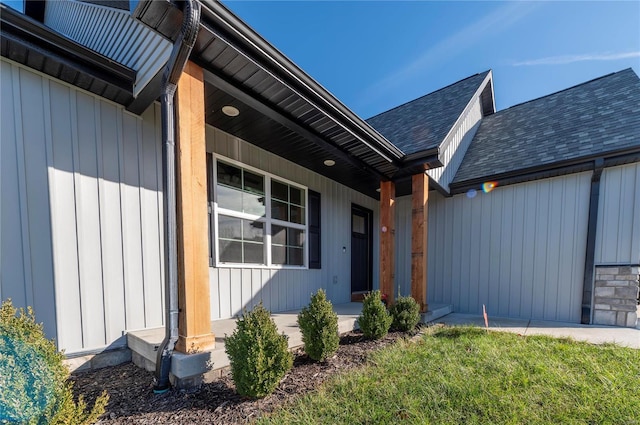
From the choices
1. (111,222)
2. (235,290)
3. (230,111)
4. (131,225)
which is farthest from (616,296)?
(111,222)

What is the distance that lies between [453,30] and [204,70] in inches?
250

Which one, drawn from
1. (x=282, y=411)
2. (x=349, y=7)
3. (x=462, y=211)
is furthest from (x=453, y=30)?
(x=282, y=411)

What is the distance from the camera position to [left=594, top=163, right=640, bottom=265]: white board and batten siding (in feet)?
14.3

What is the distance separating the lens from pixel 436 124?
18.4ft

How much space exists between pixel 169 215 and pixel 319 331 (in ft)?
6.02

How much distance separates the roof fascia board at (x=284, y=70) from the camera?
82.2 inches

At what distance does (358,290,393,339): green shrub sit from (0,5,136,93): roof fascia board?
380 centimetres

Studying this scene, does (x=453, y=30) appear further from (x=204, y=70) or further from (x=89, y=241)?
(x=89, y=241)

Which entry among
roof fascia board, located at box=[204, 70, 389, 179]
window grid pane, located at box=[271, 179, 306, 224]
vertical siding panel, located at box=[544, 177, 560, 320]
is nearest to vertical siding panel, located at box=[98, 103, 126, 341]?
roof fascia board, located at box=[204, 70, 389, 179]

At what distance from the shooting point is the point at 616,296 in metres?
4.45

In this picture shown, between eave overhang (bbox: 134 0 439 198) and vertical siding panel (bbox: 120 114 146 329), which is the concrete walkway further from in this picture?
vertical siding panel (bbox: 120 114 146 329)

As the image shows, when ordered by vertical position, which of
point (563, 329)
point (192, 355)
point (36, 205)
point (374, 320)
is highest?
point (36, 205)

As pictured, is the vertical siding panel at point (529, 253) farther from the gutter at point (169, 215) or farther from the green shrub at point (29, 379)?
the green shrub at point (29, 379)

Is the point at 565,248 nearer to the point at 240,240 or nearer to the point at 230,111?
the point at 240,240
